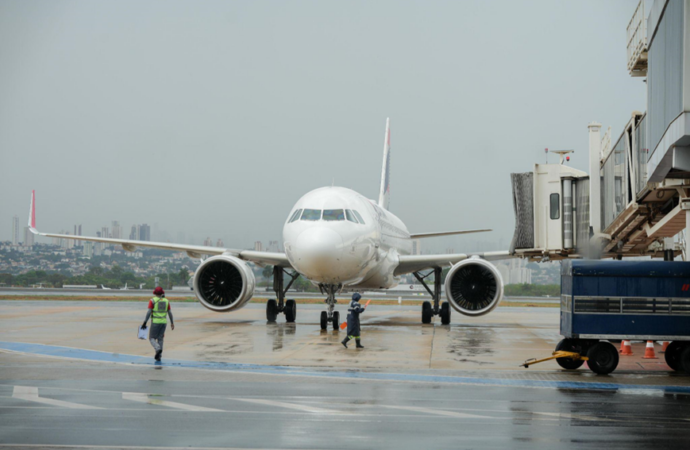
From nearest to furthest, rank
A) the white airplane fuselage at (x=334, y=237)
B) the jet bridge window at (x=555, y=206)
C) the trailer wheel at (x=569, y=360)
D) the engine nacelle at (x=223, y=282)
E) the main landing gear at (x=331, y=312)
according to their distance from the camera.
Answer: the trailer wheel at (x=569, y=360), the jet bridge window at (x=555, y=206), the white airplane fuselage at (x=334, y=237), the main landing gear at (x=331, y=312), the engine nacelle at (x=223, y=282)

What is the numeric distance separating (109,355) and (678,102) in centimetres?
1063

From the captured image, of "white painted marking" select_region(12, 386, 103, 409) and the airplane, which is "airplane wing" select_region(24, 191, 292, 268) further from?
"white painted marking" select_region(12, 386, 103, 409)

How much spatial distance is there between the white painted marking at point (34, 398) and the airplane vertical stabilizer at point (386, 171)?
959 inches

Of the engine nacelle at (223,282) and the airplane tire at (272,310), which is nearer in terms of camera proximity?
the engine nacelle at (223,282)

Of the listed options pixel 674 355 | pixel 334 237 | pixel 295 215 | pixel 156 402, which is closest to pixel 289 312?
pixel 295 215

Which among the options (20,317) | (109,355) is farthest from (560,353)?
→ (20,317)

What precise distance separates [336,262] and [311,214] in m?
1.53

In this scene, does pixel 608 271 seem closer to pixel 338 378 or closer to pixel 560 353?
pixel 560 353

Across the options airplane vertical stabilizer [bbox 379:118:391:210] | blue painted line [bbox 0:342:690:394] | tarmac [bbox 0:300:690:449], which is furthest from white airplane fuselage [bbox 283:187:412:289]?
airplane vertical stabilizer [bbox 379:118:391:210]

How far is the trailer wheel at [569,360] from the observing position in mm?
12766

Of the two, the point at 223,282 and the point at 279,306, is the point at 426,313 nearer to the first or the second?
the point at 279,306

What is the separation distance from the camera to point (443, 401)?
9375mm

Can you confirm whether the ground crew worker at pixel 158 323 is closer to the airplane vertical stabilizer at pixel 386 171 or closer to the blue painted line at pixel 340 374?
the blue painted line at pixel 340 374

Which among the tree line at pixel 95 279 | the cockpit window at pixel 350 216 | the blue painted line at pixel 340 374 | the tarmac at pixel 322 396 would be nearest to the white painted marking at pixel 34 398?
the tarmac at pixel 322 396
